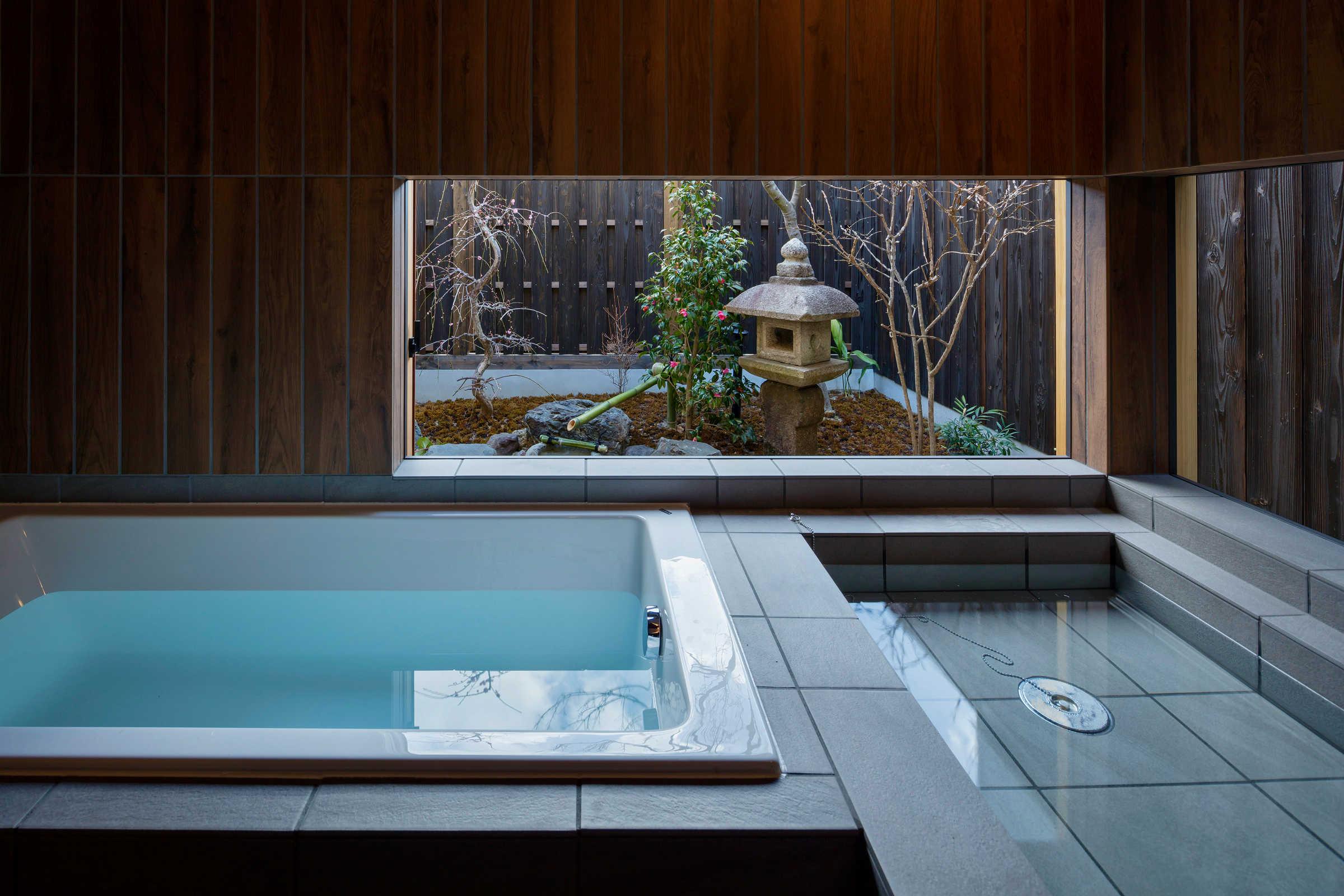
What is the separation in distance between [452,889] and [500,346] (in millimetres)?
3947

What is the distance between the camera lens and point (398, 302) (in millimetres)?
2857

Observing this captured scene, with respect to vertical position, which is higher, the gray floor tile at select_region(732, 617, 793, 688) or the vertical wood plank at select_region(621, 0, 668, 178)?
the vertical wood plank at select_region(621, 0, 668, 178)

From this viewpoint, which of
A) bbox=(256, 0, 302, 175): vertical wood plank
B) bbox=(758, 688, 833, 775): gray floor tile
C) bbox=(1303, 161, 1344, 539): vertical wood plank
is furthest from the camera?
bbox=(256, 0, 302, 175): vertical wood plank

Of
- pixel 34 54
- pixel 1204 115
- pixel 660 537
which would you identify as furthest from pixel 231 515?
pixel 1204 115

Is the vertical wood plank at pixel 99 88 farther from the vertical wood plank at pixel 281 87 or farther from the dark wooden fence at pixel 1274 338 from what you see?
the dark wooden fence at pixel 1274 338

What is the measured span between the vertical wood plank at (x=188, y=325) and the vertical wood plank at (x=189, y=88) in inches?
2.4

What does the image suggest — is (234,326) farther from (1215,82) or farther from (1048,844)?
(1215,82)

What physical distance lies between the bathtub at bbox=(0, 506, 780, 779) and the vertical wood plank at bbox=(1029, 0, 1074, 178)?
156 cm

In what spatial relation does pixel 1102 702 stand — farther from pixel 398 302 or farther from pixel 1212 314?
pixel 398 302

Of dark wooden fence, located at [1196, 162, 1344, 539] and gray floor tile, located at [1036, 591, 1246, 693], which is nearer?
gray floor tile, located at [1036, 591, 1246, 693]

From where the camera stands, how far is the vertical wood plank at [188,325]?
2.71 metres

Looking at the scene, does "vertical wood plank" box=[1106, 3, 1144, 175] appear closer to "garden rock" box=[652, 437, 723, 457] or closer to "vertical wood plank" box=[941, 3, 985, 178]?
"vertical wood plank" box=[941, 3, 985, 178]

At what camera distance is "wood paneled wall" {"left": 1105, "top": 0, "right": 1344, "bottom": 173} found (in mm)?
1973

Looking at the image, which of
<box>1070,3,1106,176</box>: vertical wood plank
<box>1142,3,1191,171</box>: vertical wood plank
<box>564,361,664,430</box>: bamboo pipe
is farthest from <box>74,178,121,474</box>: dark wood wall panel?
<box>1142,3,1191,171</box>: vertical wood plank
